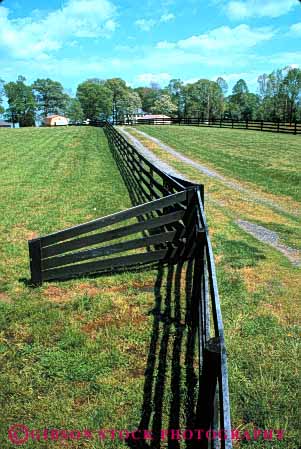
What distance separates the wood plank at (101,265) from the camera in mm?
6205

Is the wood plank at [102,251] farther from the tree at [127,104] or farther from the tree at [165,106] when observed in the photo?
the tree at [127,104]

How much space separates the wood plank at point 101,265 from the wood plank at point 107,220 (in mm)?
497

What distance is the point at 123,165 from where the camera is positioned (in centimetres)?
1819

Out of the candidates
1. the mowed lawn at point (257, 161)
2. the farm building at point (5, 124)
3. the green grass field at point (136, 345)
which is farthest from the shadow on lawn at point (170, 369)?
the farm building at point (5, 124)

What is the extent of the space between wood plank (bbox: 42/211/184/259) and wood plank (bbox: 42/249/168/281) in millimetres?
312

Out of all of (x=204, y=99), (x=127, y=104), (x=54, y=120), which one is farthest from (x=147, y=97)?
(x=54, y=120)

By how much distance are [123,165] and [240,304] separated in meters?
13.5

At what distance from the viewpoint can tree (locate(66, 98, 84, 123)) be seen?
139m

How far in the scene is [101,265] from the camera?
643 centimetres

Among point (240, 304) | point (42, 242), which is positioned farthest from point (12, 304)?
point (240, 304)

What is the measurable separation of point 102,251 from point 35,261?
102cm

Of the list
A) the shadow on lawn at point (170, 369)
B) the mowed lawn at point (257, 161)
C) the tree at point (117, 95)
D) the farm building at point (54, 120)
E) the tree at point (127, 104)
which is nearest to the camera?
the shadow on lawn at point (170, 369)

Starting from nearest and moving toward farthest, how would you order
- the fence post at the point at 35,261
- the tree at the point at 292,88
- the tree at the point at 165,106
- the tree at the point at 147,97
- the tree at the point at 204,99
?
the fence post at the point at 35,261 < the tree at the point at 292,88 < the tree at the point at 204,99 < the tree at the point at 165,106 < the tree at the point at 147,97

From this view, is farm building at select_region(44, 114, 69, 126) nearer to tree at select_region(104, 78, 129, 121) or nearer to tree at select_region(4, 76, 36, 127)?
tree at select_region(4, 76, 36, 127)
